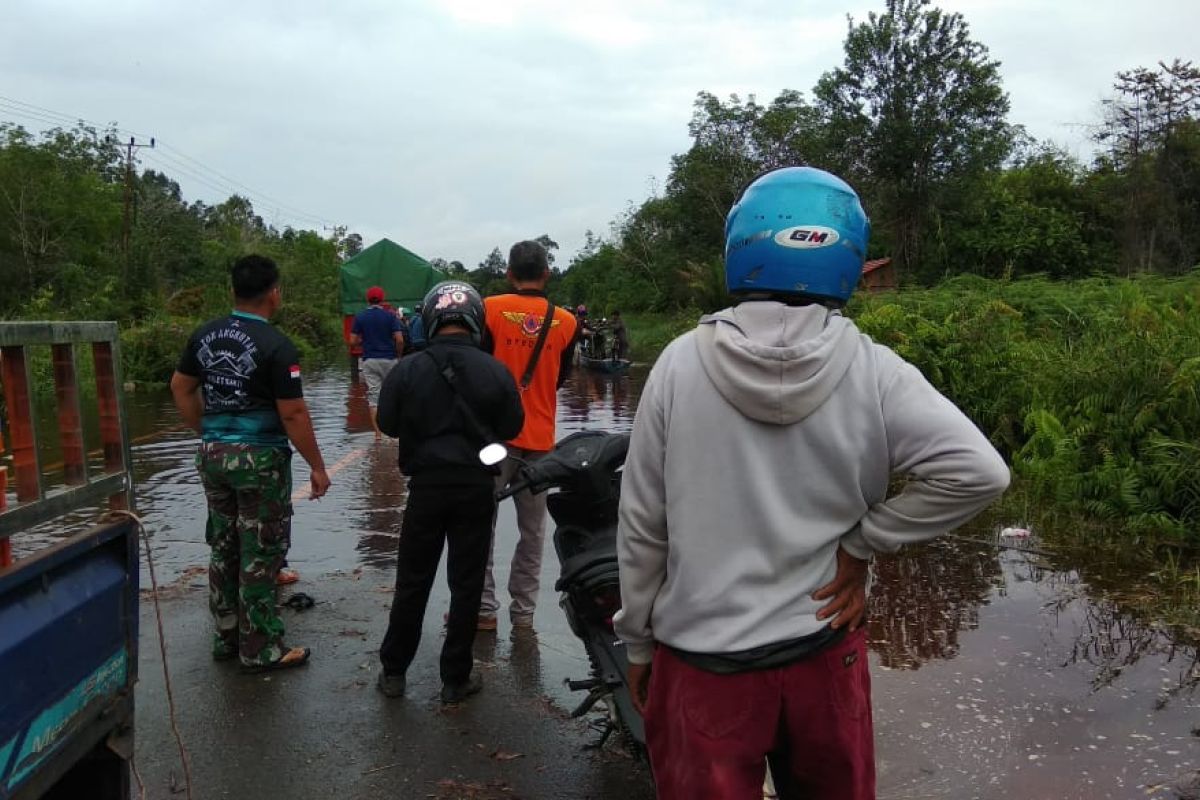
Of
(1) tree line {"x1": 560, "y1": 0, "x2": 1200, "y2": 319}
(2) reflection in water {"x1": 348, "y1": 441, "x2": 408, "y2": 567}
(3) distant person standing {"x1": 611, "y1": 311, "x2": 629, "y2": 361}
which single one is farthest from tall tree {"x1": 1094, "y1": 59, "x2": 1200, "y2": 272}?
(2) reflection in water {"x1": 348, "y1": 441, "x2": 408, "y2": 567}

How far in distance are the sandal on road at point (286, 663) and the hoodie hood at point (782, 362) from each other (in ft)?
10.5

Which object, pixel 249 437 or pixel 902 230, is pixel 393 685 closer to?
pixel 249 437

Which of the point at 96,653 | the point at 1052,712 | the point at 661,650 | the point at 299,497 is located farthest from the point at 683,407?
the point at 299,497

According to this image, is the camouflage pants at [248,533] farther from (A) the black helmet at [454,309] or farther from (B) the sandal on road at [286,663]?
(A) the black helmet at [454,309]

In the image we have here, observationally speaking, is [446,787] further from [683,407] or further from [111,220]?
[111,220]

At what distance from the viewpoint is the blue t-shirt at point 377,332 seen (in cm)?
1053

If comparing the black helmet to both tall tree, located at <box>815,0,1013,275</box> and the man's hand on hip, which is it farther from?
tall tree, located at <box>815,0,1013,275</box>

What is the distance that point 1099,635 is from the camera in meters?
4.66

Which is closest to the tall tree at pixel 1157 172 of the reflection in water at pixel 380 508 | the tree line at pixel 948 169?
the tree line at pixel 948 169

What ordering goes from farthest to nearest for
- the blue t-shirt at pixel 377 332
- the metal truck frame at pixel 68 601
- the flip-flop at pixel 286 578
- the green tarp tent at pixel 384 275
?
the green tarp tent at pixel 384 275 < the blue t-shirt at pixel 377 332 < the flip-flop at pixel 286 578 < the metal truck frame at pixel 68 601

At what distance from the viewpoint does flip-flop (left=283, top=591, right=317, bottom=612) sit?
524 cm

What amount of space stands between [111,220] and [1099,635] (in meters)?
47.7

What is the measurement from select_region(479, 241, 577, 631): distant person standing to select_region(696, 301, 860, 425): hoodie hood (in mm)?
2897

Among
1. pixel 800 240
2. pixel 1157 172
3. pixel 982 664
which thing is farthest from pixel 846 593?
pixel 1157 172
